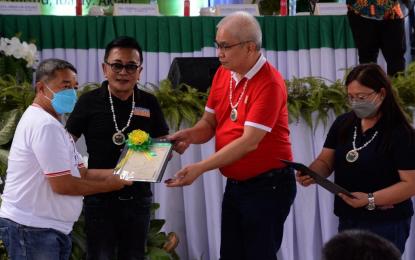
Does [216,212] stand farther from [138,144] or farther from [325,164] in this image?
[138,144]

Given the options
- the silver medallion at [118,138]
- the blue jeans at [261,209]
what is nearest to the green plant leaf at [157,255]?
the blue jeans at [261,209]

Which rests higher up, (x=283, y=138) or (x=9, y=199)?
(x=283, y=138)

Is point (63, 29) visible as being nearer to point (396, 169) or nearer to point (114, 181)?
point (114, 181)

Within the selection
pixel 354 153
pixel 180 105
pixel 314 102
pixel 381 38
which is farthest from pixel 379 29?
pixel 354 153

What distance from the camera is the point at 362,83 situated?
114 inches

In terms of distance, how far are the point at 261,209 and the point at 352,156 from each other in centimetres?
51

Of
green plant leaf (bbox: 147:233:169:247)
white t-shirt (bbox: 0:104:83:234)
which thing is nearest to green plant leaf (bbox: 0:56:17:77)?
green plant leaf (bbox: 147:233:169:247)

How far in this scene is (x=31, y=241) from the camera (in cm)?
249

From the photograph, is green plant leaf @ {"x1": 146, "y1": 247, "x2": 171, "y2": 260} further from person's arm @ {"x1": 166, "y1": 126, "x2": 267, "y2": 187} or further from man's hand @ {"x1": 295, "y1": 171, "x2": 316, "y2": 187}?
man's hand @ {"x1": 295, "y1": 171, "x2": 316, "y2": 187}

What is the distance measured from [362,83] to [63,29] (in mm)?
3946

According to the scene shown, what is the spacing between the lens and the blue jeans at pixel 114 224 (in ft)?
9.58

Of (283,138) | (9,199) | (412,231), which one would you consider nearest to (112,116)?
(9,199)

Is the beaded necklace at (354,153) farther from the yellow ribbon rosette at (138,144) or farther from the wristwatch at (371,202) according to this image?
the yellow ribbon rosette at (138,144)

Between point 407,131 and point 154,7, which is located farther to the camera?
point 154,7
